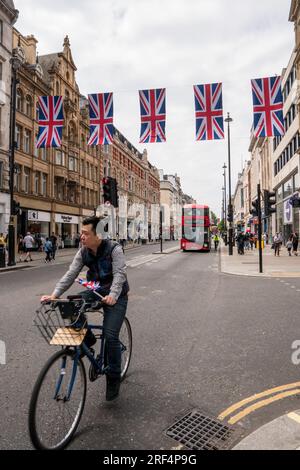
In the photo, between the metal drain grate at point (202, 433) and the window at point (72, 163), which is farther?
the window at point (72, 163)

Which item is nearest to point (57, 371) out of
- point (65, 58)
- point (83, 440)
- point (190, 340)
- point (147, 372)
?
point (83, 440)

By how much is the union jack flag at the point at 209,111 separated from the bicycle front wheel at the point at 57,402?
13329 millimetres

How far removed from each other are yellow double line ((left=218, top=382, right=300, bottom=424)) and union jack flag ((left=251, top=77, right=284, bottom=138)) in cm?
1269

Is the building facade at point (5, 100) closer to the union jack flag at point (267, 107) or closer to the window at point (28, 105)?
the window at point (28, 105)

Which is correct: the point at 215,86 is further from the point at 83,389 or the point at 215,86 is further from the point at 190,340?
the point at 83,389

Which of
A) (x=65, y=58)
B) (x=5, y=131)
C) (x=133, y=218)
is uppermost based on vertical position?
(x=65, y=58)

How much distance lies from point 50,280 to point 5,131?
758 inches

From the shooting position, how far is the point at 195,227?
30516mm

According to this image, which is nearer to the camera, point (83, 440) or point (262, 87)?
point (83, 440)

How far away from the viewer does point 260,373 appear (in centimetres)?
426

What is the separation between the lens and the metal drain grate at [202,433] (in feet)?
9.34

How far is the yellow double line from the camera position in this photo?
10.7 ft

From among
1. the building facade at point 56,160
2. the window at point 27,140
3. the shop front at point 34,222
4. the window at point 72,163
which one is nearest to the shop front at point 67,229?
the building facade at point 56,160
